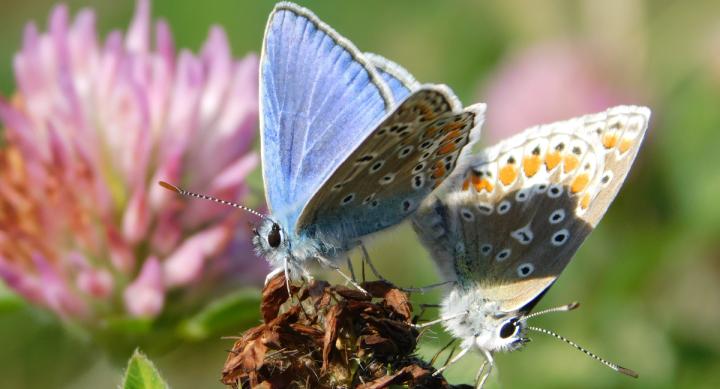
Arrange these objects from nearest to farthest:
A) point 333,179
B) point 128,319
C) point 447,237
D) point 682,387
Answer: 1. point 333,179
2. point 447,237
3. point 128,319
4. point 682,387

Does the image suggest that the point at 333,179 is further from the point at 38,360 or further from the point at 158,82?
the point at 38,360

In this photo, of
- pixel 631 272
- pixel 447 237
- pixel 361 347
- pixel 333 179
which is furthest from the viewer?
pixel 631 272

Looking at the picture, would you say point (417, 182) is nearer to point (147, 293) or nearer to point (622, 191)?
point (147, 293)

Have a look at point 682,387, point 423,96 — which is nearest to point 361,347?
point 423,96

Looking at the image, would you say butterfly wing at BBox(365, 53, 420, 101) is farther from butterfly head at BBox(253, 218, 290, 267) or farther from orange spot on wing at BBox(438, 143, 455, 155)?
butterfly head at BBox(253, 218, 290, 267)

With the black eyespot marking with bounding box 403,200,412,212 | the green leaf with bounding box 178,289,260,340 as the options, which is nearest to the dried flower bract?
the black eyespot marking with bounding box 403,200,412,212

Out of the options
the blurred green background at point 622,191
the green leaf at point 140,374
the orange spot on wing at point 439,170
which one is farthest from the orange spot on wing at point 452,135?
the blurred green background at point 622,191

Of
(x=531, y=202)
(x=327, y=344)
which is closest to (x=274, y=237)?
(x=327, y=344)
